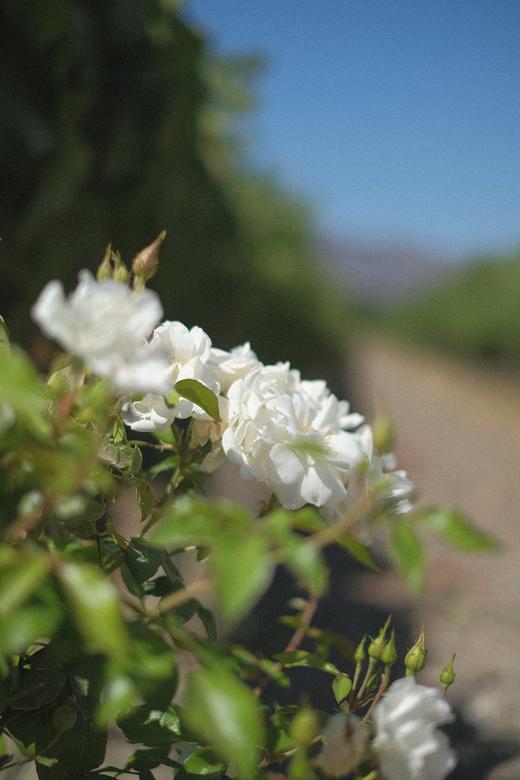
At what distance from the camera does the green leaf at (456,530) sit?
439mm

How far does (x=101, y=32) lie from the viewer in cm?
268

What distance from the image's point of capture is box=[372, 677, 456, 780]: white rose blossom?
1.68 ft

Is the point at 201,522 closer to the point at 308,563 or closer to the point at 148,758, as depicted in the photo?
the point at 308,563

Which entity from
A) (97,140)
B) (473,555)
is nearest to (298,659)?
(97,140)

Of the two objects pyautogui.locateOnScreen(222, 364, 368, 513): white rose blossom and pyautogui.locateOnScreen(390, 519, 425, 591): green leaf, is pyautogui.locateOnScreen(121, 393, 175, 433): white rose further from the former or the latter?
pyautogui.locateOnScreen(390, 519, 425, 591): green leaf

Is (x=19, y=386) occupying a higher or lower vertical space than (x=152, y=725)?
higher

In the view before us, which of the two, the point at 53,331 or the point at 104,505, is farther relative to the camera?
the point at 104,505

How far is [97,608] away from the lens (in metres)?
0.39

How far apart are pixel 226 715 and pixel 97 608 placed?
86 millimetres

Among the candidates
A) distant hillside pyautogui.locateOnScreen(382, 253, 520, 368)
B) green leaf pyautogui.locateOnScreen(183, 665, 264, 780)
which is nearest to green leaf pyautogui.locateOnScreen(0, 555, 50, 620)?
green leaf pyautogui.locateOnScreen(183, 665, 264, 780)

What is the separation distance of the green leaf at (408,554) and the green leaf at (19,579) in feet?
0.63

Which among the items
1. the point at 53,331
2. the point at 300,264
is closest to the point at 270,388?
the point at 53,331

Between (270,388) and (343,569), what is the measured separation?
272 cm

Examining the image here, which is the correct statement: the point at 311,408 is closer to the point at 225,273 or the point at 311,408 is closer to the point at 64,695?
the point at 64,695
